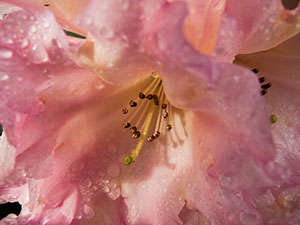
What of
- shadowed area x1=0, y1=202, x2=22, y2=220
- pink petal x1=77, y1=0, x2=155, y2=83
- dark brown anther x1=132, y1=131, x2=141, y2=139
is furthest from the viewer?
shadowed area x1=0, y1=202, x2=22, y2=220

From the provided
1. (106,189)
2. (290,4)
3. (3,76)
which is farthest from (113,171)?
A: (290,4)

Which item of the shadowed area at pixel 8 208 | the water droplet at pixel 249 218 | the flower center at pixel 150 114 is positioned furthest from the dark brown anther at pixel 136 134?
the shadowed area at pixel 8 208

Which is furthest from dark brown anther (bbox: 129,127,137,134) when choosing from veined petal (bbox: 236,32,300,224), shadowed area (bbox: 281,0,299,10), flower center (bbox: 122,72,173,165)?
shadowed area (bbox: 281,0,299,10)

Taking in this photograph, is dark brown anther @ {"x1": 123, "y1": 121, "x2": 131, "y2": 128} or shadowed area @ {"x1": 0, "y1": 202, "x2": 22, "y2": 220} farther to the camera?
shadowed area @ {"x1": 0, "y1": 202, "x2": 22, "y2": 220}

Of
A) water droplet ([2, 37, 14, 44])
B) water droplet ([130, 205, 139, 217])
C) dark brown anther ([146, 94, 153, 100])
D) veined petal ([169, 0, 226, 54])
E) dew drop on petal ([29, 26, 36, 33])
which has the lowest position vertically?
water droplet ([130, 205, 139, 217])

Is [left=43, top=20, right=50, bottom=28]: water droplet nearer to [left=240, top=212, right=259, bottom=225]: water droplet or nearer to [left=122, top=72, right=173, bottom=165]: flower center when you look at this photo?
[left=122, top=72, right=173, bottom=165]: flower center

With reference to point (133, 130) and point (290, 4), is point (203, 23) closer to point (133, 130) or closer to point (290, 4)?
point (290, 4)

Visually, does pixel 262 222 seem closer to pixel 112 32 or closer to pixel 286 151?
pixel 286 151

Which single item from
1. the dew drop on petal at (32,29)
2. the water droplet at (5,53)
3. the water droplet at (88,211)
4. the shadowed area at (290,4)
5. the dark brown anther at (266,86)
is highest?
the shadowed area at (290,4)

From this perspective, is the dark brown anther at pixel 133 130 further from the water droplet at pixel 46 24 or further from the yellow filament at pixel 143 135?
the water droplet at pixel 46 24
